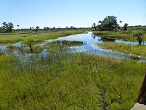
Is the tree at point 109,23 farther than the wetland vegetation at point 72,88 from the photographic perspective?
Yes

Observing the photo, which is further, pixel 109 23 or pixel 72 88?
pixel 109 23

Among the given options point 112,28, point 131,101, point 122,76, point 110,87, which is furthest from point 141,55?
point 112,28

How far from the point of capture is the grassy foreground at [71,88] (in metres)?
15.0

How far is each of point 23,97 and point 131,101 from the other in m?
7.64

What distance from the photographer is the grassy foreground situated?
49.2 feet

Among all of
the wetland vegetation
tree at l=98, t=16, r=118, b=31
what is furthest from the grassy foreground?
tree at l=98, t=16, r=118, b=31

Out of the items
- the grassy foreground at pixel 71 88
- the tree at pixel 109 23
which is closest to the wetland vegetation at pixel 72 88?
the grassy foreground at pixel 71 88

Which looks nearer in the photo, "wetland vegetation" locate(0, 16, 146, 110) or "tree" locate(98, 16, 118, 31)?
"wetland vegetation" locate(0, 16, 146, 110)

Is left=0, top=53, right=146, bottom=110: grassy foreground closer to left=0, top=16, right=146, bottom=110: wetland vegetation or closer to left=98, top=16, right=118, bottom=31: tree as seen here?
left=0, top=16, right=146, bottom=110: wetland vegetation

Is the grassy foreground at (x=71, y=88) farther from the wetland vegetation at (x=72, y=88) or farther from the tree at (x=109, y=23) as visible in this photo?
the tree at (x=109, y=23)

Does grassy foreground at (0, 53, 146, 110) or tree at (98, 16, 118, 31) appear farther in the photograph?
tree at (98, 16, 118, 31)

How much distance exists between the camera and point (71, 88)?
17.7 meters

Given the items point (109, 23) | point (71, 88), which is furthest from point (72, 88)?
point (109, 23)

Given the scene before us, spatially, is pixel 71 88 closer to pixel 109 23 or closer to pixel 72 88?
pixel 72 88
